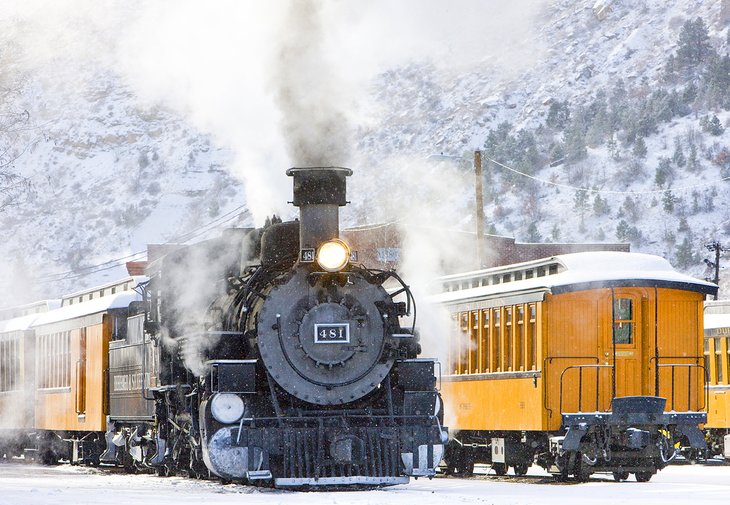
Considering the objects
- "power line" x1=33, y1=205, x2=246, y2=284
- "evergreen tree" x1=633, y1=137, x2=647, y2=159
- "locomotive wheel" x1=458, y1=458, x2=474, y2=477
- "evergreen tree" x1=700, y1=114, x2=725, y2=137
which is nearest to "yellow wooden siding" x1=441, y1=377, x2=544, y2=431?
"locomotive wheel" x1=458, y1=458, x2=474, y2=477

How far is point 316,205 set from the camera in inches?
619

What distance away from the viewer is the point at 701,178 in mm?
97562

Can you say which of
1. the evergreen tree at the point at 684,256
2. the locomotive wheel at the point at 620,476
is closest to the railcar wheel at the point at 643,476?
the locomotive wheel at the point at 620,476

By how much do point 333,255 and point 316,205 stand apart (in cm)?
60

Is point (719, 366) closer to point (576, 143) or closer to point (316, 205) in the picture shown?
point (316, 205)

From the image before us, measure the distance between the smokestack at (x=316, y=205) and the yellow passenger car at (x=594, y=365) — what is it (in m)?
4.65

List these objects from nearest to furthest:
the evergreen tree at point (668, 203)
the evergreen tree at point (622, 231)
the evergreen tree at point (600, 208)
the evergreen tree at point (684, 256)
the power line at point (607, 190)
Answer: the evergreen tree at point (684, 256), the evergreen tree at point (622, 231), the evergreen tree at point (668, 203), the power line at point (607, 190), the evergreen tree at point (600, 208)

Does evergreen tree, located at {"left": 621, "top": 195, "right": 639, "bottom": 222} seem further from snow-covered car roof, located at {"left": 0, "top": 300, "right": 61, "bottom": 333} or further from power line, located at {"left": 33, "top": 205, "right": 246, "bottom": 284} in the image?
snow-covered car roof, located at {"left": 0, "top": 300, "right": 61, "bottom": 333}

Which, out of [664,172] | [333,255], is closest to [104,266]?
[664,172]

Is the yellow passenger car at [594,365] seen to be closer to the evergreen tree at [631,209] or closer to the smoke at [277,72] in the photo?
the smoke at [277,72]

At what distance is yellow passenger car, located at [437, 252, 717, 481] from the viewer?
62.4 ft

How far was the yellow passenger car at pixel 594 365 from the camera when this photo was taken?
19.0 meters

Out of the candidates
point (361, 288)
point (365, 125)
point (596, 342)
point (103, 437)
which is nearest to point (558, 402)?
point (596, 342)

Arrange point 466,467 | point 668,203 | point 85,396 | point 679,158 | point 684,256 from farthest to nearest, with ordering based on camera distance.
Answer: point 679,158 < point 668,203 < point 684,256 < point 85,396 < point 466,467
